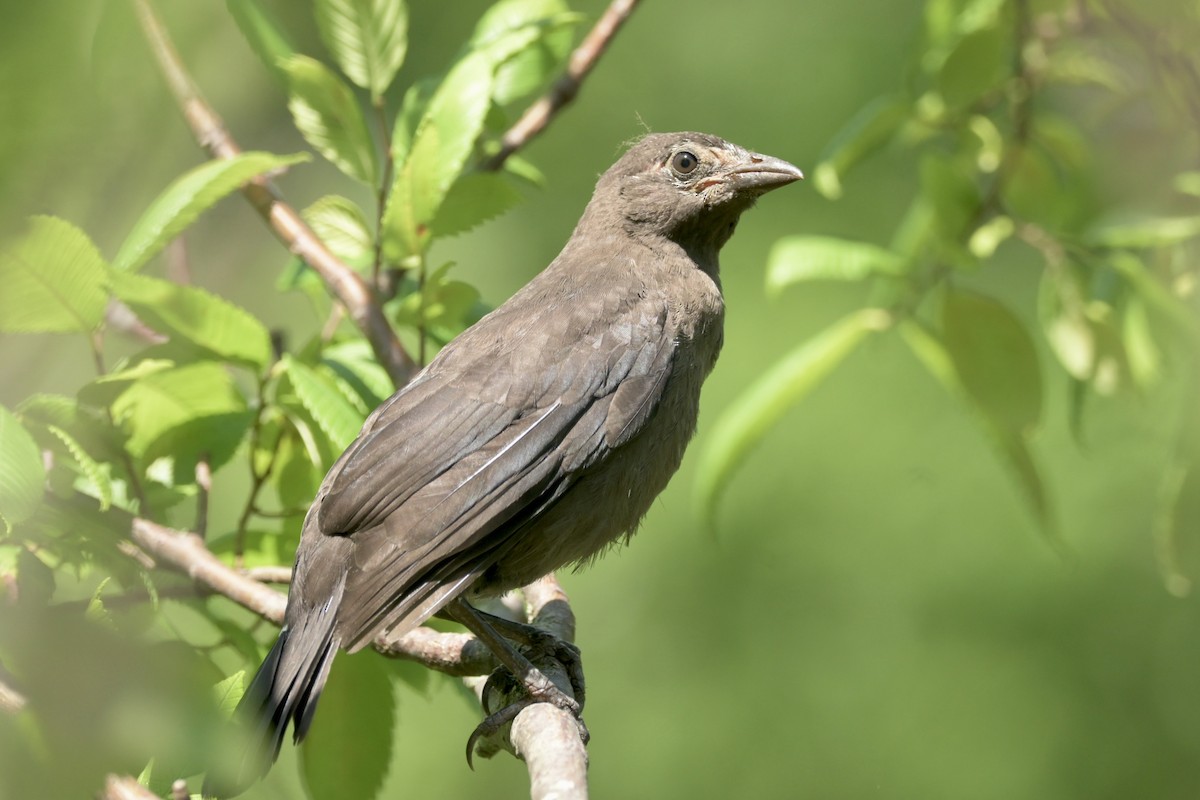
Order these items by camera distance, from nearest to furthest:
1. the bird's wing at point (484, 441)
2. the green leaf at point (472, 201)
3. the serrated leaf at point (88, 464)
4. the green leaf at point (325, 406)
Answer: the serrated leaf at point (88, 464), the green leaf at point (325, 406), the bird's wing at point (484, 441), the green leaf at point (472, 201)

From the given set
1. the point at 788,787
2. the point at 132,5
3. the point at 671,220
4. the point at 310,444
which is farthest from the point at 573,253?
the point at 788,787

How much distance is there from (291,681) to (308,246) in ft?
4.24

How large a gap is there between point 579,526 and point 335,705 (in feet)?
2.39

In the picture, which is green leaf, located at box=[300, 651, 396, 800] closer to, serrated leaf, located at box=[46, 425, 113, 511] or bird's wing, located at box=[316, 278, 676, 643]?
bird's wing, located at box=[316, 278, 676, 643]

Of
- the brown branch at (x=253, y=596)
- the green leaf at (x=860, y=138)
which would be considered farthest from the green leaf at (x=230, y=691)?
the green leaf at (x=860, y=138)

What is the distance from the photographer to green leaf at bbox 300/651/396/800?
9.62ft

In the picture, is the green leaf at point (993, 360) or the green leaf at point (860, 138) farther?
the green leaf at point (860, 138)

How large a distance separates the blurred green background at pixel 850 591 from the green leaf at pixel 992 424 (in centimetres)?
276

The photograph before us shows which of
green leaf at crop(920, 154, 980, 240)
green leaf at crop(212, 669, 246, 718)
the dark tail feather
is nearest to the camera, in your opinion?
green leaf at crop(212, 669, 246, 718)

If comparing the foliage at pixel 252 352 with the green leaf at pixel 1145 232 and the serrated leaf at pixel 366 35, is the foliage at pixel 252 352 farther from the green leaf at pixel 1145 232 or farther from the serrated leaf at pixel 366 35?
the green leaf at pixel 1145 232

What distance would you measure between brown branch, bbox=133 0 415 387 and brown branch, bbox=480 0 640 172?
59 centimetres

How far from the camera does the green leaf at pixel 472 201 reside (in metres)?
3.10

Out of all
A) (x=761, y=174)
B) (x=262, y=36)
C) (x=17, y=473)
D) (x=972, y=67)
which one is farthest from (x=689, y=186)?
(x=17, y=473)

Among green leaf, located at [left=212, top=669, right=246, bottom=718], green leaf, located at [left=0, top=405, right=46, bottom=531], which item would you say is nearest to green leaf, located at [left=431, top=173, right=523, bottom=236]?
green leaf, located at [left=0, top=405, right=46, bottom=531]
